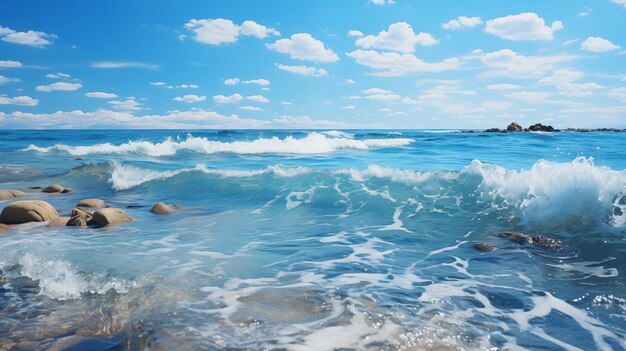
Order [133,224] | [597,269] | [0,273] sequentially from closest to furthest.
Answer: [0,273] < [597,269] < [133,224]

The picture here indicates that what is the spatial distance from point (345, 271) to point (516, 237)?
12.1 feet

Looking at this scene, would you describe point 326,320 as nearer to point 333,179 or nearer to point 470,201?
point 470,201

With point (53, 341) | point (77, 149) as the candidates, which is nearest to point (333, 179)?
point (53, 341)

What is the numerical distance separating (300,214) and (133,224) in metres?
3.97

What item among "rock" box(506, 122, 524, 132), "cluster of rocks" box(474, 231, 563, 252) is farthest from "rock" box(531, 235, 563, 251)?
"rock" box(506, 122, 524, 132)

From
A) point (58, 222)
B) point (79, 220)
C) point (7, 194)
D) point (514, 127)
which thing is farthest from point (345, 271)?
point (514, 127)

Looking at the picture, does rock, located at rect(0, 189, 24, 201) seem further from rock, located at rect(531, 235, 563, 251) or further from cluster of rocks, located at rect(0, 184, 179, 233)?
rock, located at rect(531, 235, 563, 251)

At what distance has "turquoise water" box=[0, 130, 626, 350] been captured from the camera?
3.84 metres

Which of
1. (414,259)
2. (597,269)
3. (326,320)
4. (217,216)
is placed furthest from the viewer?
(217,216)

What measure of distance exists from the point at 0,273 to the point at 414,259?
20.4ft

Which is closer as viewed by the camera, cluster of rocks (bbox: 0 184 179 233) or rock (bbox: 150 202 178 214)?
cluster of rocks (bbox: 0 184 179 233)

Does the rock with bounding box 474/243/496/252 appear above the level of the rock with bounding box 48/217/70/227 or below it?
below

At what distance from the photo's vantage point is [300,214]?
394 inches

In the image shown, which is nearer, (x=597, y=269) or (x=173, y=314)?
(x=173, y=314)
